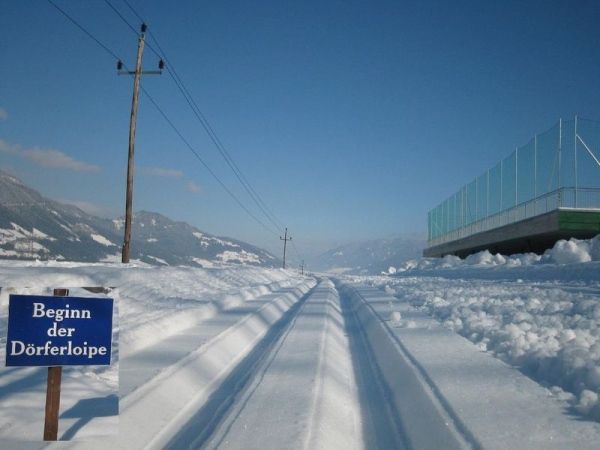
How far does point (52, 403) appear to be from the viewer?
2.65 metres

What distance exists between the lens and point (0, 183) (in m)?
170

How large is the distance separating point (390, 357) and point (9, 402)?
14.3 feet

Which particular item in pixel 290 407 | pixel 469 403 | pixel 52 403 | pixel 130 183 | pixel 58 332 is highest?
pixel 130 183

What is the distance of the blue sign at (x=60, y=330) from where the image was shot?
2492 millimetres

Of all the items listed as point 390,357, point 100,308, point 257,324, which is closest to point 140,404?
point 100,308

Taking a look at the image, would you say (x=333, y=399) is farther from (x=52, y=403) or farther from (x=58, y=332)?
(x=58, y=332)

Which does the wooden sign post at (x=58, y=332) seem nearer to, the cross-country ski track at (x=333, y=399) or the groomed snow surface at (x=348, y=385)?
the groomed snow surface at (x=348, y=385)

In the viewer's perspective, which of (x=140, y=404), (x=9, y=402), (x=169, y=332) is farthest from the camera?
(x=169, y=332)

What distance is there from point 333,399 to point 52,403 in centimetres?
260

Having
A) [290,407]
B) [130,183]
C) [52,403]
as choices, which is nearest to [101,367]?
[52,403]

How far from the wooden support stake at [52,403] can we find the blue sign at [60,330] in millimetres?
158

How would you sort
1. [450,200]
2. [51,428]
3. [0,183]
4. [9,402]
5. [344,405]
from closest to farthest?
[51,428] < [9,402] < [344,405] < [450,200] < [0,183]

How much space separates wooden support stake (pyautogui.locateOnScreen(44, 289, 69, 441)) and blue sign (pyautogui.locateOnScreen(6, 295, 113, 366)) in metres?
0.16

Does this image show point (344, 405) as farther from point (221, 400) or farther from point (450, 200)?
point (450, 200)
